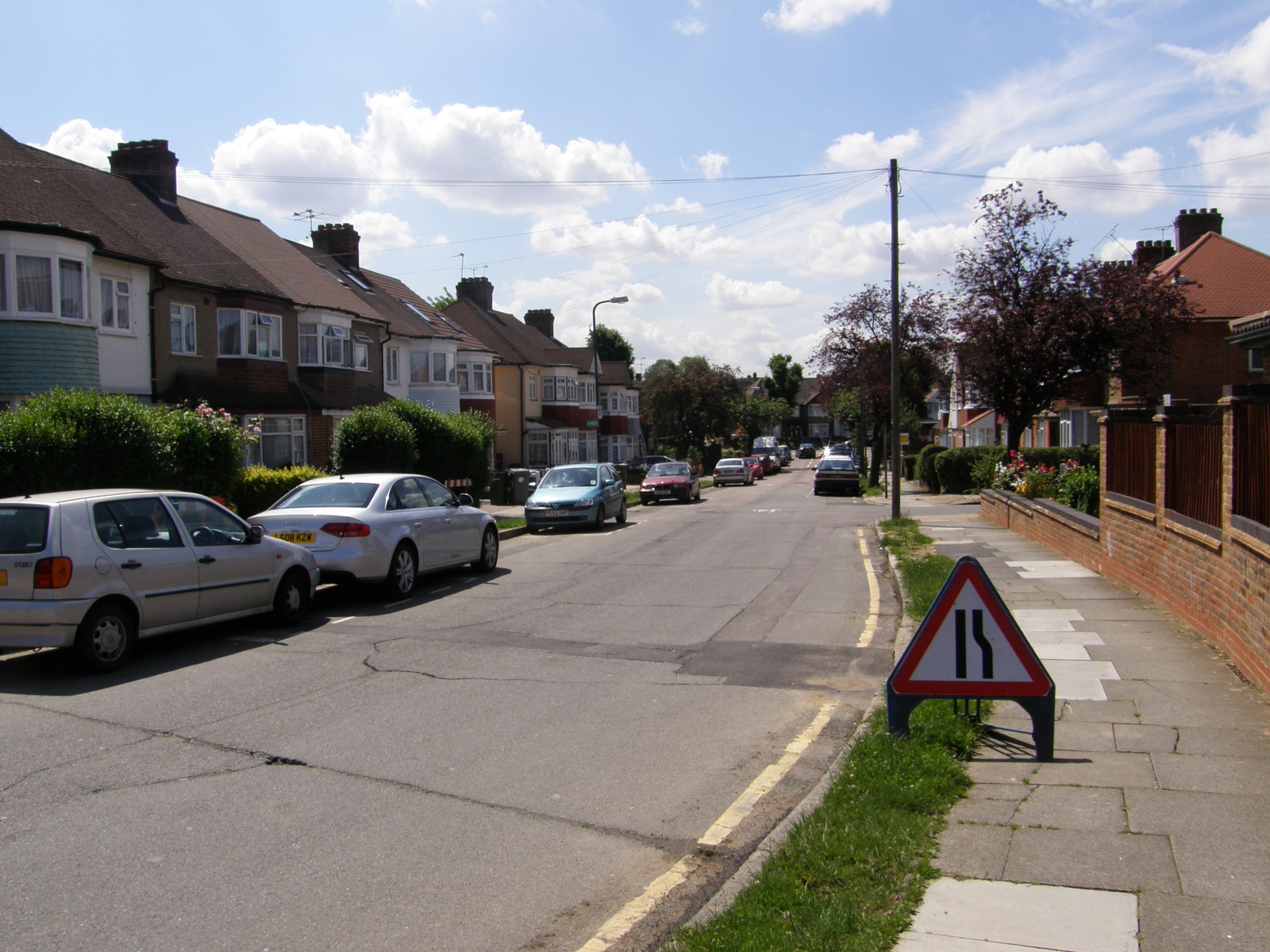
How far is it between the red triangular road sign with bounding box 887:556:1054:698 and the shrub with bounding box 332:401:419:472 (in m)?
19.7

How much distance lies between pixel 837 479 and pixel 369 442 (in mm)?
20665

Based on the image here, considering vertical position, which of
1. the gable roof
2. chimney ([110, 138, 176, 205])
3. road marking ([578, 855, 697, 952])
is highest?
chimney ([110, 138, 176, 205])

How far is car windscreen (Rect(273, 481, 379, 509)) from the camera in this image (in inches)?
491

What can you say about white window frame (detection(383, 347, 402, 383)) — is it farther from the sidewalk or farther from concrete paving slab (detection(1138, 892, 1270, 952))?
concrete paving slab (detection(1138, 892, 1270, 952))

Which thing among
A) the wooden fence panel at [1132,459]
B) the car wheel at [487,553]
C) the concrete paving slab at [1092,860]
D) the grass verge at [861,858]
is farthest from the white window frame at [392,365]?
the concrete paving slab at [1092,860]

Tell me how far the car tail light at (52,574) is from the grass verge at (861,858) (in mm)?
6230

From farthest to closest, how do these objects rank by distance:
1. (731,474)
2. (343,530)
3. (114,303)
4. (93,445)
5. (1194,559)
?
(731,474) < (114,303) < (93,445) < (343,530) < (1194,559)

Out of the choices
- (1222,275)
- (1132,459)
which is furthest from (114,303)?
(1222,275)

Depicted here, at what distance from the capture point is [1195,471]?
30.8 feet

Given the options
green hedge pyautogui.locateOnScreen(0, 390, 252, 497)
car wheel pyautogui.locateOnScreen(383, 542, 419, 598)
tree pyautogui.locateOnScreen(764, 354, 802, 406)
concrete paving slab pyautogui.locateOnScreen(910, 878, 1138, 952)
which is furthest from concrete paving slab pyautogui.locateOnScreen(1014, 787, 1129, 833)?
tree pyautogui.locateOnScreen(764, 354, 802, 406)

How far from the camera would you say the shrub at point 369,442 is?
78.8ft

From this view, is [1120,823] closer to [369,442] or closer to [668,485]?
[369,442]

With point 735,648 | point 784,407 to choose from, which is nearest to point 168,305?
point 735,648

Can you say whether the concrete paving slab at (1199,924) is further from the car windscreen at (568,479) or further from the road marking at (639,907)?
the car windscreen at (568,479)
